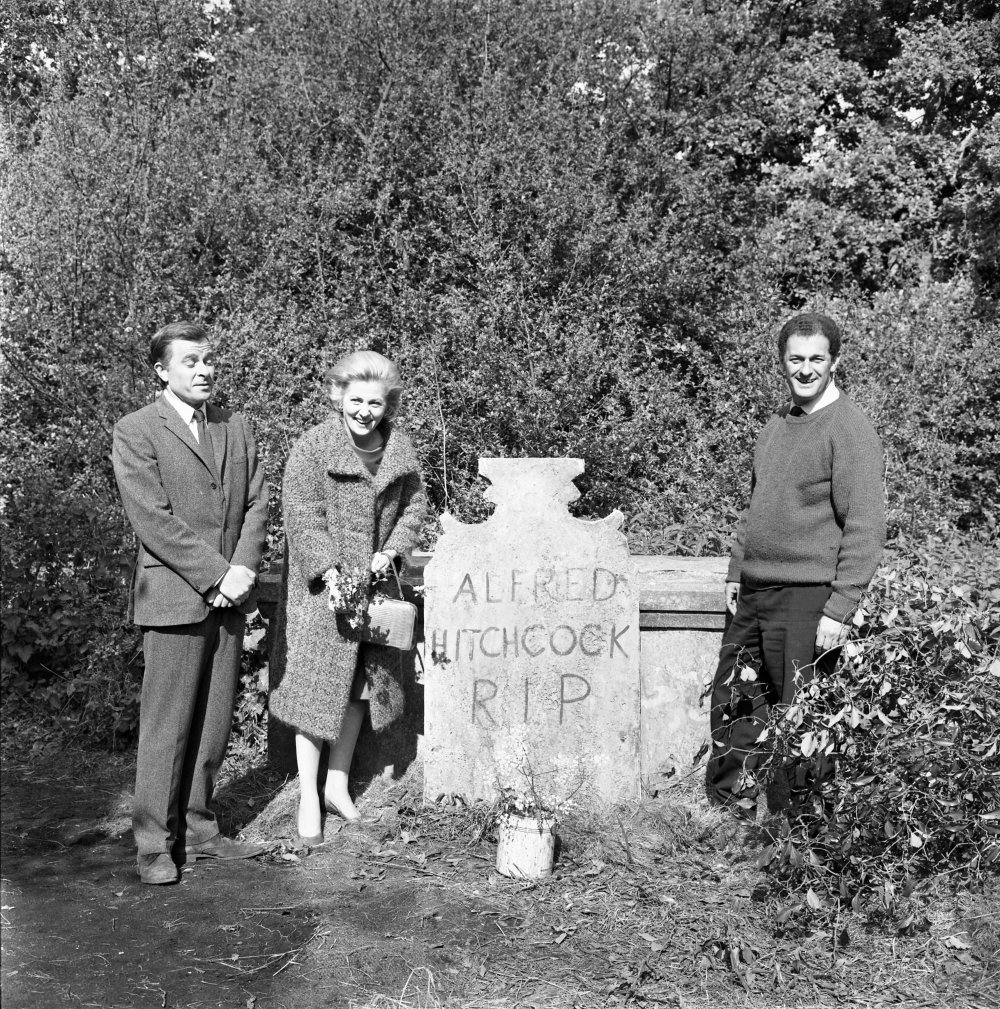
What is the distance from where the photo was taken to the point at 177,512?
13.1 feet

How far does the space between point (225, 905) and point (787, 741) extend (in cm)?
201

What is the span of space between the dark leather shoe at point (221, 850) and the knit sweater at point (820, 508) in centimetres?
218

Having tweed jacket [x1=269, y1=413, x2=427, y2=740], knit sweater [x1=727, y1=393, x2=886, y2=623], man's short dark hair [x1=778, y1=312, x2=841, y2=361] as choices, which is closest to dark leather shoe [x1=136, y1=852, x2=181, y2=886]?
tweed jacket [x1=269, y1=413, x2=427, y2=740]

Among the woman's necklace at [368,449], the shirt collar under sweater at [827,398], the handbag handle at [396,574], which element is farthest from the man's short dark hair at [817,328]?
the handbag handle at [396,574]

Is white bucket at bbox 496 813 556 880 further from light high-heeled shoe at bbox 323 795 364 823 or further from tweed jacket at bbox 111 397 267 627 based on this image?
tweed jacket at bbox 111 397 267 627

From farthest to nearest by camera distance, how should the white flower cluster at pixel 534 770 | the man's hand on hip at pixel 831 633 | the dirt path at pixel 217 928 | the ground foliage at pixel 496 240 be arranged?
1. the ground foliage at pixel 496 240
2. the white flower cluster at pixel 534 770
3. the man's hand on hip at pixel 831 633
4. the dirt path at pixel 217 928

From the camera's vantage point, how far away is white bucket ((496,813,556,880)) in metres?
3.91

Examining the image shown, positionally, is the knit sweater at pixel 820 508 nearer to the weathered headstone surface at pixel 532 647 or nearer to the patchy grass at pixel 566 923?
the weathered headstone surface at pixel 532 647

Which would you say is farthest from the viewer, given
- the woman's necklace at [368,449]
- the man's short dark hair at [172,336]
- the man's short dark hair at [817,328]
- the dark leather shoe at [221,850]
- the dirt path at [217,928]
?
the woman's necklace at [368,449]

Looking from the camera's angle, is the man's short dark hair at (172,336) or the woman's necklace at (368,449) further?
the woman's necklace at (368,449)

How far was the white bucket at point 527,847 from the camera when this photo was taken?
154 inches

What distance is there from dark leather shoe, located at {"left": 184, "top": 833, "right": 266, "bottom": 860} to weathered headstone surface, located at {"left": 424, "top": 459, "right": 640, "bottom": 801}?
0.78m

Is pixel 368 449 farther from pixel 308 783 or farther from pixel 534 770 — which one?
pixel 534 770

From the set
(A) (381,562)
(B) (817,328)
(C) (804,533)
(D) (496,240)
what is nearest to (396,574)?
(A) (381,562)
